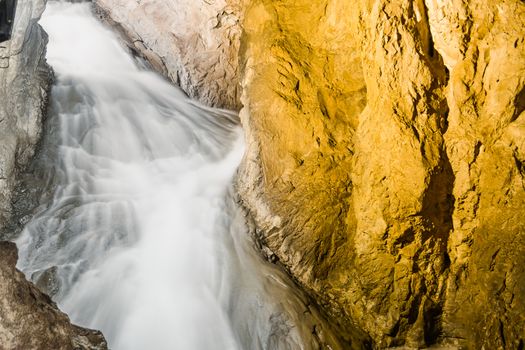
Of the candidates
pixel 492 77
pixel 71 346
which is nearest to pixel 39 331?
pixel 71 346

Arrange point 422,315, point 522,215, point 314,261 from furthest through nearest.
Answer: point 314,261 → point 422,315 → point 522,215

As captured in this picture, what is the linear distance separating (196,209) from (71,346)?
2705mm

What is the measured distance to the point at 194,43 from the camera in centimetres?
898

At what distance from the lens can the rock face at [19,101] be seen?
518 centimetres

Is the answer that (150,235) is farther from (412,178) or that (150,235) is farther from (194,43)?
(194,43)

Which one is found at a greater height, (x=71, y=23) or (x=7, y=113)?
(x=71, y=23)

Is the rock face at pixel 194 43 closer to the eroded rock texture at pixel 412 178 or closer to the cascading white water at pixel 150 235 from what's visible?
the cascading white water at pixel 150 235

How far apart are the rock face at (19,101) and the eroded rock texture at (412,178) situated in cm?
329

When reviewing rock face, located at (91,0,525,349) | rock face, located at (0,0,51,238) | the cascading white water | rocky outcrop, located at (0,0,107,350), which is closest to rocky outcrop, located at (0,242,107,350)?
rocky outcrop, located at (0,0,107,350)

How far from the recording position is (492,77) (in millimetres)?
4320

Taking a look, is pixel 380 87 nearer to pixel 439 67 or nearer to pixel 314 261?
pixel 439 67

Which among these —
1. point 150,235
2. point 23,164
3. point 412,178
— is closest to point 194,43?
point 23,164

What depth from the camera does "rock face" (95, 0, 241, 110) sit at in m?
8.44

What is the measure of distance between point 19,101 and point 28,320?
12.3 ft
